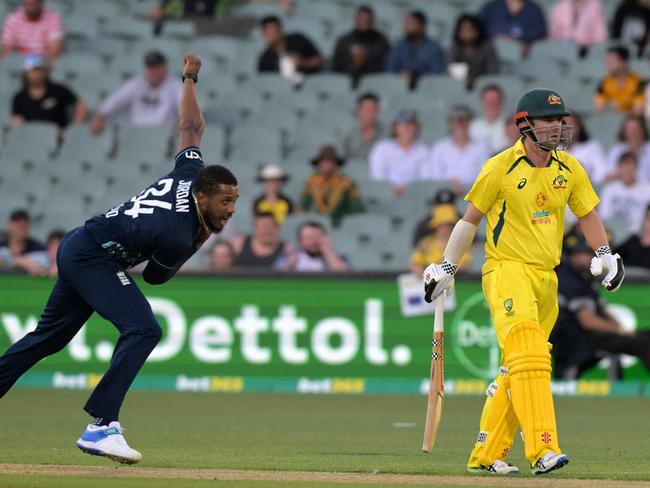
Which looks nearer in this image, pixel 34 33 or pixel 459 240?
pixel 459 240

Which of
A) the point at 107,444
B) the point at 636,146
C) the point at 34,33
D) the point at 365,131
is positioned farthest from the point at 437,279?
the point at 34,33

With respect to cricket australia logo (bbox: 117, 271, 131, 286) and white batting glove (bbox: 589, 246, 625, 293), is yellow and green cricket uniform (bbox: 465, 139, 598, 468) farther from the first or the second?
cricket australia logo (bbox: 117, 271, 131, 286)

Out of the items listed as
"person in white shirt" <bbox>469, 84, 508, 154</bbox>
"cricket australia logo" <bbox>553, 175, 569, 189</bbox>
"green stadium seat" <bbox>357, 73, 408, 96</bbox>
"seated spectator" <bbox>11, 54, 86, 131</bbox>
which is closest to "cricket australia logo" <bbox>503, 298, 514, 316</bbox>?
"cricket australia logo" <bbox>553, 175, 569, 189</bbox>

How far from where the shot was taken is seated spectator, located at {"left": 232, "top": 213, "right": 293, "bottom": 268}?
55.7ft

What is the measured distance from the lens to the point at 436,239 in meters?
16.6

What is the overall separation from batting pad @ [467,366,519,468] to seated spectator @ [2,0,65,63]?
46.7ft

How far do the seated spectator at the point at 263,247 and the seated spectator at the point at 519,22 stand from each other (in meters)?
5.67

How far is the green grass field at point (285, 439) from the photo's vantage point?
854 cm

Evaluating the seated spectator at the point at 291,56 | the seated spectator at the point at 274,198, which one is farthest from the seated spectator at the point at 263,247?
the seated spectator at the point at 291,56

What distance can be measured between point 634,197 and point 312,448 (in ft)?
27.4

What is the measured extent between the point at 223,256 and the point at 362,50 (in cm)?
503

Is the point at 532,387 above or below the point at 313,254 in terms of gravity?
below

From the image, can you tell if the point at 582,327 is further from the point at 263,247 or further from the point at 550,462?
the point at 550,462

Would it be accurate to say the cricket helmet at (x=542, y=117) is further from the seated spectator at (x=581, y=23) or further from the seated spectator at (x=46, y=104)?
the seated spectator at (x=46, y=104)
